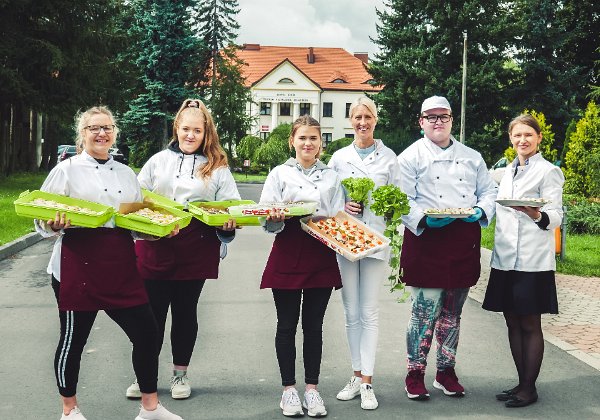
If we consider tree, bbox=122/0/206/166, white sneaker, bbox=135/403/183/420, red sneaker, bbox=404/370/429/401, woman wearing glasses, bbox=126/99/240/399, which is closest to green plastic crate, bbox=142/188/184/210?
woman wearing glasses, bbox=126/99/240/399

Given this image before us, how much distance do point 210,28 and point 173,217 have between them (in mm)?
58691

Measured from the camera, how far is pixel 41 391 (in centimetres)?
544

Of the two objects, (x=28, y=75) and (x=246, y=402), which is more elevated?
(x=28, y=75)

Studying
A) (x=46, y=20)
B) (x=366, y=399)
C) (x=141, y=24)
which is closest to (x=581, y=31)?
(x=141, y=24)

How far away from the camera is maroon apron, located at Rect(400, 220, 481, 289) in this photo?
5.26m

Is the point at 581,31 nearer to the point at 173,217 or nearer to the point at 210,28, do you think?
the point at 210,28

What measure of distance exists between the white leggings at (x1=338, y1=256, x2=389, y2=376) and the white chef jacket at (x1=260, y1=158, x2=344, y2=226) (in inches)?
16.0

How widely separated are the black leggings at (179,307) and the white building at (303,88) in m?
81.6

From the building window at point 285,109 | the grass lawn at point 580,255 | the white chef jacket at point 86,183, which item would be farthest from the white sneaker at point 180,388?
the building window at point 285,109

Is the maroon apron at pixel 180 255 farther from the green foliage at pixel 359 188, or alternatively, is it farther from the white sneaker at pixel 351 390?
the white sneaker at pixel 351 390

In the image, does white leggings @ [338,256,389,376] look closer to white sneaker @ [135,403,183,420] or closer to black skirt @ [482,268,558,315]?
black skirt @ [482,268,558,315]

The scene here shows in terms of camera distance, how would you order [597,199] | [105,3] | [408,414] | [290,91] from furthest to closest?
[290,91]
[105,3]
[597,199]
[408,414]

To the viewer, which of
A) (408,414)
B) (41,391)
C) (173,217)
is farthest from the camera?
(41,391)

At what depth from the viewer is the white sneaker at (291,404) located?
4957mm
